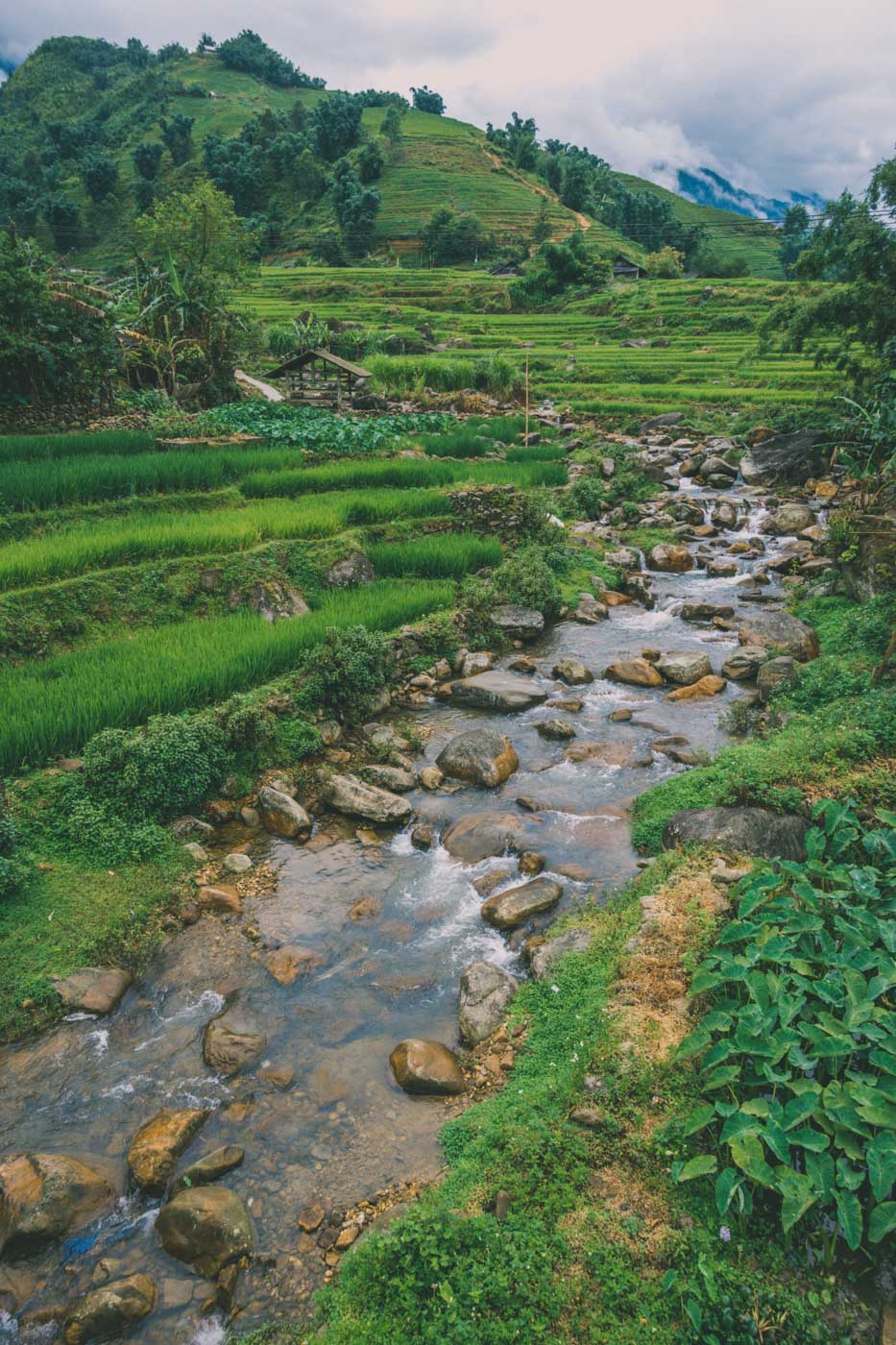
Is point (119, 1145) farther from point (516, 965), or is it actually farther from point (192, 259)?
point (192, 259)

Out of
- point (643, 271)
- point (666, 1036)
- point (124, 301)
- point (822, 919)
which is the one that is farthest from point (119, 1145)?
point (643, 271)

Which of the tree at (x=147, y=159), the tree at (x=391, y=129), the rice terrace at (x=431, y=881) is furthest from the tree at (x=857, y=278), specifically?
the tree at (x=391, y=129)

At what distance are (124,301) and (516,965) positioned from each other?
2468cm

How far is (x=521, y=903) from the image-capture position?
19.8 ft

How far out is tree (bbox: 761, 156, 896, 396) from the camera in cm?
1830

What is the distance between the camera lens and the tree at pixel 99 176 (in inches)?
3214

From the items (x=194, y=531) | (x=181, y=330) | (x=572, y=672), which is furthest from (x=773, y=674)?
(x=181, y=330)

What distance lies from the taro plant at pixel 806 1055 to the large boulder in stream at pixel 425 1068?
1.53 metres

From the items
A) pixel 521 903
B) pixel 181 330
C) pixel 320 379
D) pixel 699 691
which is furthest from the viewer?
pixel 320 379

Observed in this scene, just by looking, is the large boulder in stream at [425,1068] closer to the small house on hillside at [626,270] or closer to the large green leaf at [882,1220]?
the large green leaf at [882,1220]

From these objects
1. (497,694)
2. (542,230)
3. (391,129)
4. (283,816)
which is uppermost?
(391,129)

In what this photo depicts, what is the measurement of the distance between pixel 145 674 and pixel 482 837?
13.4 ft

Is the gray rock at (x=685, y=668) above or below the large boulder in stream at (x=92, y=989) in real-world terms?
above

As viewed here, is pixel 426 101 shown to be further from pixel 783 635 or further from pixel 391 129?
pixel 783 635
